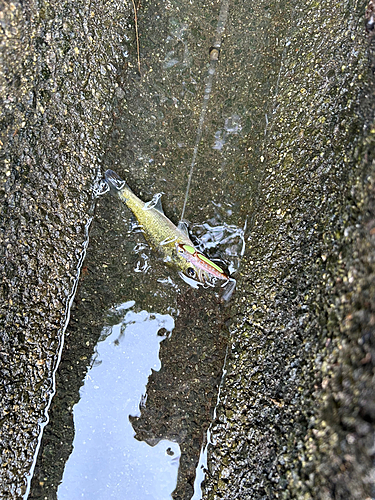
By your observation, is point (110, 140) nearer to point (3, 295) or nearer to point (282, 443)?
point (3, 295)

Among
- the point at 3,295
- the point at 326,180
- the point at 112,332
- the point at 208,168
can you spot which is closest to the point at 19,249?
the point at 3,295

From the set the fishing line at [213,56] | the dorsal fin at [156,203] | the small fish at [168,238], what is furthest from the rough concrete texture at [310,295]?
the dorsal fin at [156,203]

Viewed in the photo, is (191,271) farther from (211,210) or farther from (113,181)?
(113,181)

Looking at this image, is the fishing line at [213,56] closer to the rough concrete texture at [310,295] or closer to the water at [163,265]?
the water at [163,265]

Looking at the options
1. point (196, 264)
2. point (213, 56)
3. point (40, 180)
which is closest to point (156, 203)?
point (196, 264)

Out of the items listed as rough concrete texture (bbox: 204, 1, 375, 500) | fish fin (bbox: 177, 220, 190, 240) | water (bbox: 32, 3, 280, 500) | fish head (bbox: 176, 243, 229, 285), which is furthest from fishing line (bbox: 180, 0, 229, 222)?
fish head (bbox: 176, 243, 229, 285)

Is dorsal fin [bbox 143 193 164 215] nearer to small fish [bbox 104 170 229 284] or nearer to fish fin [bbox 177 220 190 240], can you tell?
small fish [bbox 104 170 229 284]
